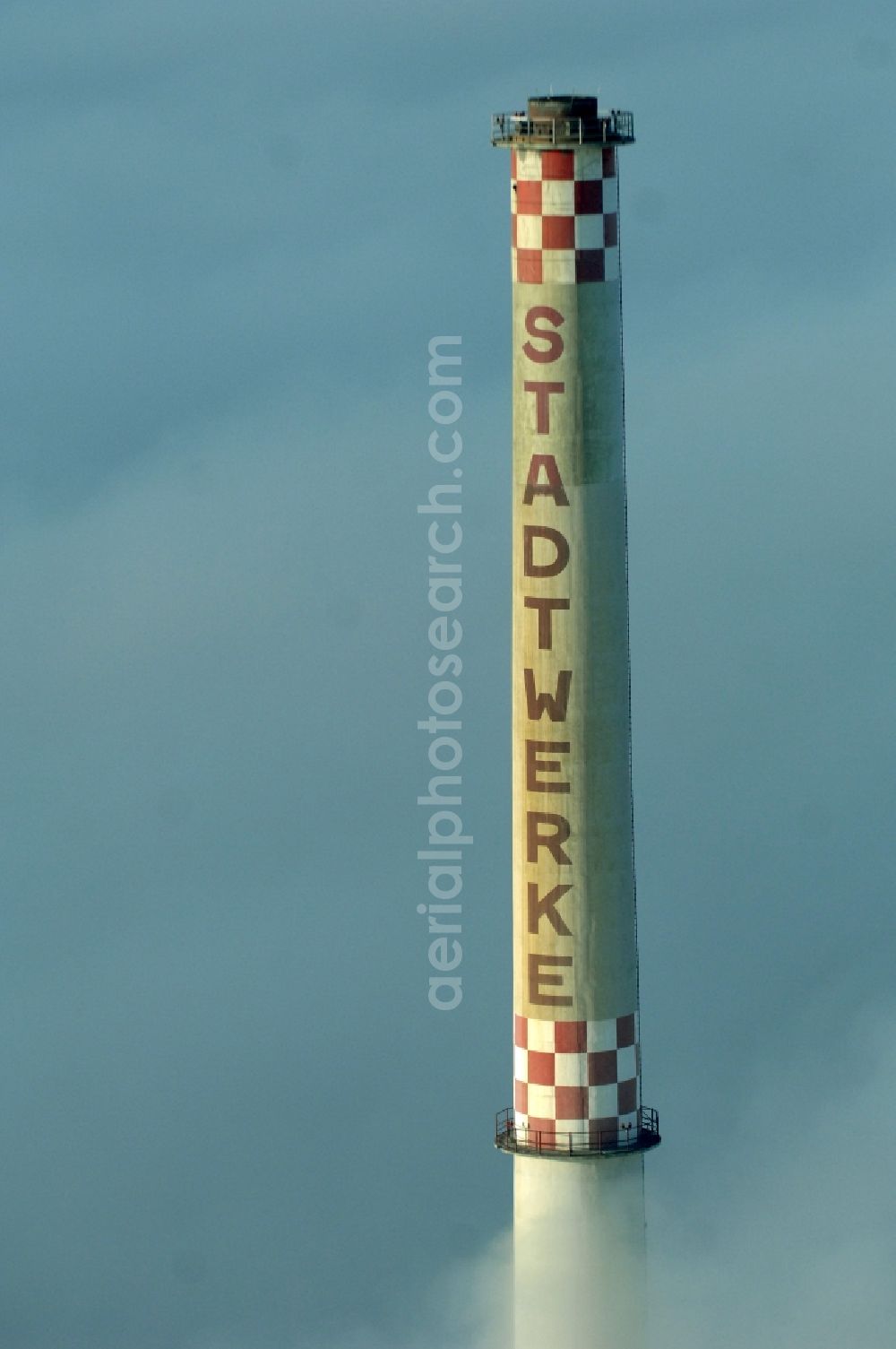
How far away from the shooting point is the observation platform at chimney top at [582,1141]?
285 ft

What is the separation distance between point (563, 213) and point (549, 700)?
9684mm

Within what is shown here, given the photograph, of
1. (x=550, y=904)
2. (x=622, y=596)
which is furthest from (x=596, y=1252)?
(x=622, y=596)

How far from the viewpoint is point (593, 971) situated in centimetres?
8631

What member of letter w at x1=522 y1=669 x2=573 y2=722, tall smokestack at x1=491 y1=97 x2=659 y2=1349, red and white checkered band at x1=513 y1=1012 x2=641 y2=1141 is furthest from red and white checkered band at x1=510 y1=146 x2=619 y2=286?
red and white checkered band at x1=513 y1=1012 x2=641 y2=1141

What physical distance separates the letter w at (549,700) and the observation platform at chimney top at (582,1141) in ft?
27.9

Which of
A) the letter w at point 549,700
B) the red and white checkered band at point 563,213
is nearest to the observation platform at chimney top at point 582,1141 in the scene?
the letter w at point 549,700

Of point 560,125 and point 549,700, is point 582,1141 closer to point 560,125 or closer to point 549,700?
Answer: point 549,700

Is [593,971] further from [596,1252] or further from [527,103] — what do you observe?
[527,103]

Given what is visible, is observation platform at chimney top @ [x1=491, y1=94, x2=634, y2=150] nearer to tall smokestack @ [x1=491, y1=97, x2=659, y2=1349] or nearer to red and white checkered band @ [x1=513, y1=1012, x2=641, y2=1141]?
tall smokestack @ [x1=491, y1=97, x2=659, y2=1349]

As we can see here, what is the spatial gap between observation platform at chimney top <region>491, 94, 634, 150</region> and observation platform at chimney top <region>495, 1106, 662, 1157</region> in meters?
19.7

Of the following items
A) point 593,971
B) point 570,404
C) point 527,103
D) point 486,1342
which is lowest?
point 486,1342

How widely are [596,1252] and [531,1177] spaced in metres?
2.02

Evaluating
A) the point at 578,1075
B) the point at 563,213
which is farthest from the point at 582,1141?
the point at 563,213

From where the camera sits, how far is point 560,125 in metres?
83.7
